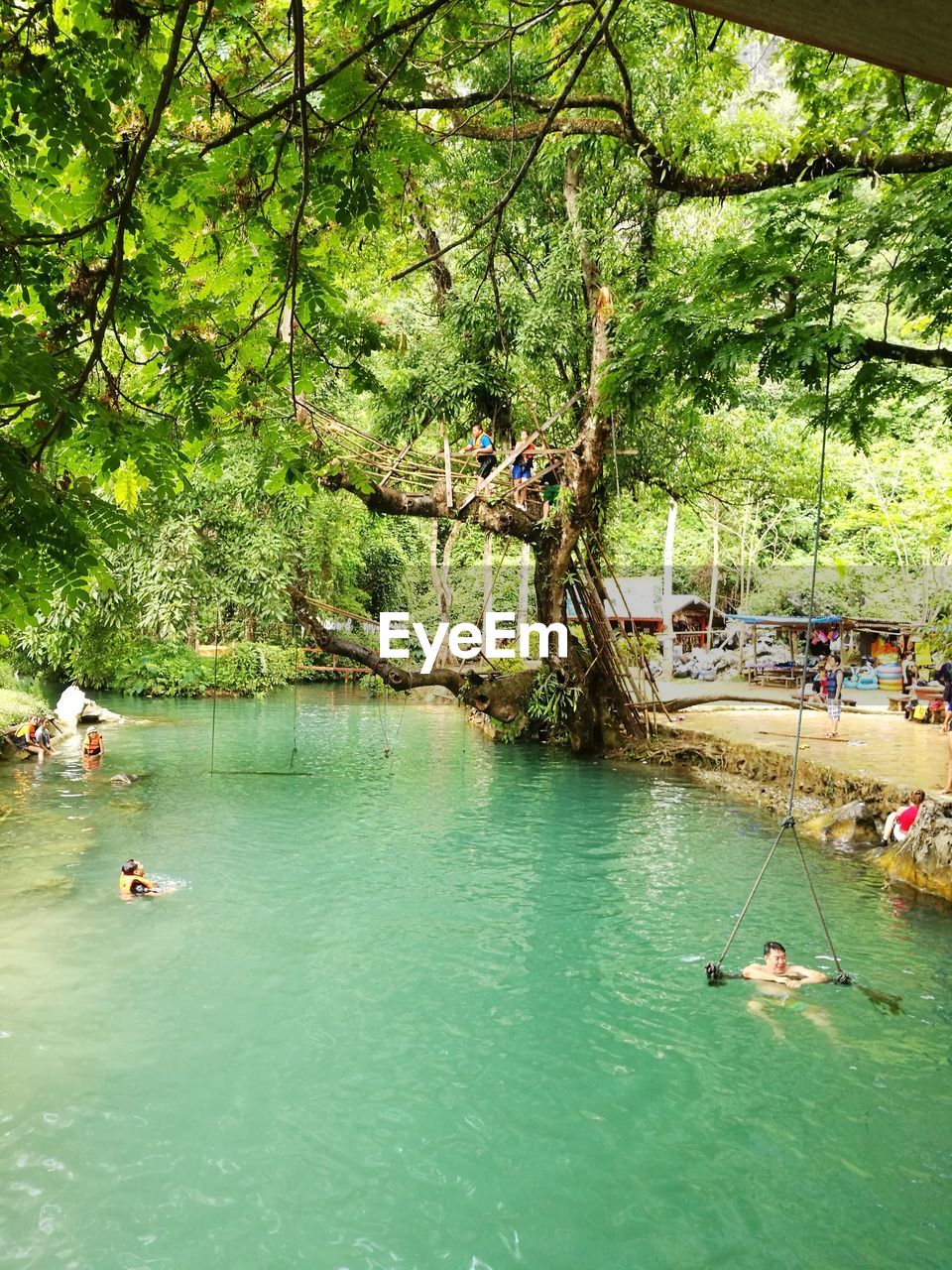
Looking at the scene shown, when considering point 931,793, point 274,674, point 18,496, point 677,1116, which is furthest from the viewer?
point 274,674

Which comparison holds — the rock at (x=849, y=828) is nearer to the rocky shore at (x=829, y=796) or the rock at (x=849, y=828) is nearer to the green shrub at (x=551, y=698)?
the rocky shore at (x=829, y=796)

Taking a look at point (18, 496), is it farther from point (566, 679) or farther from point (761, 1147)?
point (566, 679)

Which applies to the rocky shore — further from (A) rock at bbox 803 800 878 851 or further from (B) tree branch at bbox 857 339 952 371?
(B) tree branch at bbox 857 339 952 371

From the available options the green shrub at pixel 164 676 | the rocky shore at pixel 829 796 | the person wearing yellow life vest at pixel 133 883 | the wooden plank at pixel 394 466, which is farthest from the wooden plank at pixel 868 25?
the green shrub at pixel 164 676

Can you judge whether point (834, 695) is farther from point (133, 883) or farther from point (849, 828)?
point (133, 883)

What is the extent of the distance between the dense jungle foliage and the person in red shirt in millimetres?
4017

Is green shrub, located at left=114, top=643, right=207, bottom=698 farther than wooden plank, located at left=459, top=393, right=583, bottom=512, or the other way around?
green shrub, located at left=114, top=643, right=207, bottom=698

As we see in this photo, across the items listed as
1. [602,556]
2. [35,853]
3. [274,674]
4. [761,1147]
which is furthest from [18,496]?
[274,674]

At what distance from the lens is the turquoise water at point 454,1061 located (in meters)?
4.16

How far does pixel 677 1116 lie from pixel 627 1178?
2.14 feet

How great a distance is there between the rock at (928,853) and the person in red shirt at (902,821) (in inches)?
10.0

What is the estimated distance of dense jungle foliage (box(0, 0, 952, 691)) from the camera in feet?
7.16

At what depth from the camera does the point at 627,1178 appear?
14.8 feet

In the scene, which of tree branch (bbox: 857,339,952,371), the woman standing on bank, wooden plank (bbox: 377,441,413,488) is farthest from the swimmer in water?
wooden plank (bbox: 377,441,413,488)
